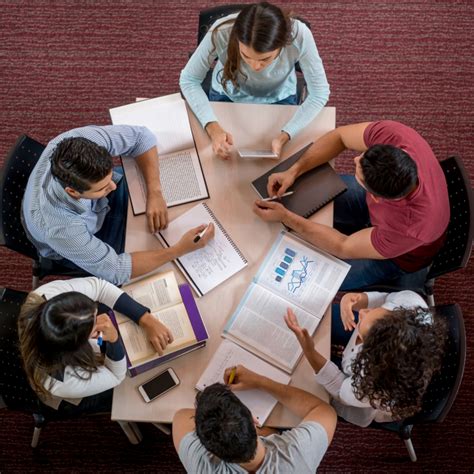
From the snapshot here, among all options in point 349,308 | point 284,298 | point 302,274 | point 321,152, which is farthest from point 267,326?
point 321,152

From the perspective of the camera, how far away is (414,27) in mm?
2920

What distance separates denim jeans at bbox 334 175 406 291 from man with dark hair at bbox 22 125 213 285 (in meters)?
0.63

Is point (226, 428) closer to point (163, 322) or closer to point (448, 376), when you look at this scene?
point (163, 322)

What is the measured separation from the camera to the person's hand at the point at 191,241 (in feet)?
5.69

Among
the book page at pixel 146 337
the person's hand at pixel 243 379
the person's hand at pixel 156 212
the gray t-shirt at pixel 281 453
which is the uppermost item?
the person's hand at pixel 156 212

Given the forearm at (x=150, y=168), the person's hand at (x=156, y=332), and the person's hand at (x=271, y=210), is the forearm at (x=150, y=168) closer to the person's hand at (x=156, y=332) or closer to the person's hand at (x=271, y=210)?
the person's hand at (x=271, y=210)

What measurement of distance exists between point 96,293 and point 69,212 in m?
0.28

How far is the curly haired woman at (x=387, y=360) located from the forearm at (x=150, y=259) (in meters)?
0.44

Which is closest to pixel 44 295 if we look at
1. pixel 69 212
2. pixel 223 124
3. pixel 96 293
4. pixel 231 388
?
pixel 96 293

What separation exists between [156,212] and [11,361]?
0.68m

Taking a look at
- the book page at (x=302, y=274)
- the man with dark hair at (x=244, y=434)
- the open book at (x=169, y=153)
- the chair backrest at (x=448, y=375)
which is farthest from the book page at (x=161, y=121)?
the chair backrest at (x=448, y=375)

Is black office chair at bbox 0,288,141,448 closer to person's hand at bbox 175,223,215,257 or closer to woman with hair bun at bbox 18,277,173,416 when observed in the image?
woman with hair bun at bbox 18,277,173,416

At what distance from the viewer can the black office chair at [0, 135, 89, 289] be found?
1.73 m

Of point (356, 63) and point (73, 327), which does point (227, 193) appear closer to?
point (73, 327)
